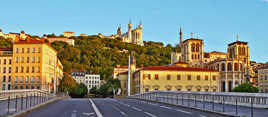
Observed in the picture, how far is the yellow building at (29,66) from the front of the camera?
85375 mm

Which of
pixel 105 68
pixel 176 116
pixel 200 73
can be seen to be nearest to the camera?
pixel 176 116

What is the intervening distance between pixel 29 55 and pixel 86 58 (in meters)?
94.6

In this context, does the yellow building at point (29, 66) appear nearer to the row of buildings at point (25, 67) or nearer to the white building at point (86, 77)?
the row of buildings at point (25, 67)

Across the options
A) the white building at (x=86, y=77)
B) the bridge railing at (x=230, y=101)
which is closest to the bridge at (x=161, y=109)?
the bridge railing at (x=230, y=101)

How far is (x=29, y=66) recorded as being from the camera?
8681 centimetres

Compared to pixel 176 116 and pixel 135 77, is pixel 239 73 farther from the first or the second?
pixel 176 116

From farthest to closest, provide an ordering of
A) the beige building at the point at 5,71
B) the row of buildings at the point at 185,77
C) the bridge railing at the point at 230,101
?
the row of buildings at the point at 185,77
the beige building at the point at 5,71
the bridge railing at the point at 230,101

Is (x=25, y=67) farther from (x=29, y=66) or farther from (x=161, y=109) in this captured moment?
(x=161, y=109)

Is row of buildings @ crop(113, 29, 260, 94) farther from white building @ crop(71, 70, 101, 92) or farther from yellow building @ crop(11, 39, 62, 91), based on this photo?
white building @ crop(71, 70, 101, 92)

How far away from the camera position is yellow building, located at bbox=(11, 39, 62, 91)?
85.4 metres

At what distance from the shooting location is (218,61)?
4870 inches

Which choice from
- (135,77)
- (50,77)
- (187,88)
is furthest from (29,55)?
(187,88)

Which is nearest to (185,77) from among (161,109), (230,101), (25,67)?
(25,67)

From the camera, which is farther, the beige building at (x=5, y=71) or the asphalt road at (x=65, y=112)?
the beige building at (x=5, y=71)
